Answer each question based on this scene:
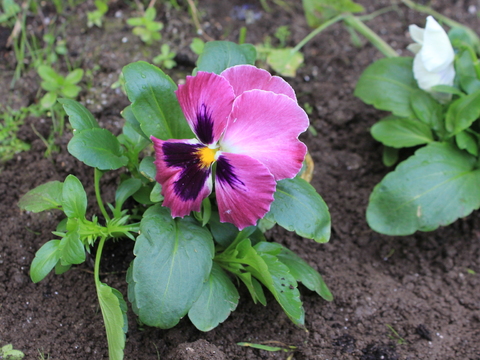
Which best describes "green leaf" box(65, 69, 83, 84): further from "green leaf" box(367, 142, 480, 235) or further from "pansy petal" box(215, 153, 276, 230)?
"green leaf" box(367, 142, 480, 235)

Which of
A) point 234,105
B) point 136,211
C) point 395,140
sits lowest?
point 395,140

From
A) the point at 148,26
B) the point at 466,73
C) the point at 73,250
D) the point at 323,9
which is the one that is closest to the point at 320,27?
the point at 323,9

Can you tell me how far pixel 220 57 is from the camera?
182 cm

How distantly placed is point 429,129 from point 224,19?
1.44 m

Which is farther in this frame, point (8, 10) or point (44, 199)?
point (8, 10)

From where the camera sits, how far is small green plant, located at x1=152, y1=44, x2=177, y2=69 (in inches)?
104

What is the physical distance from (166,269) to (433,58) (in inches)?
60.9

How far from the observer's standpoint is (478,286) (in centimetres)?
217

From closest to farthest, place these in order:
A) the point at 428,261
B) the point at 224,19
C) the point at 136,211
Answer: the point at 136,211 → the point at 428,261 → the point at 224,19

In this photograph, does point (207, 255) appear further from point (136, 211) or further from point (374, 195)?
point (374, 195)

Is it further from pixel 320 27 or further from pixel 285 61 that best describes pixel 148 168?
pixel 320 27

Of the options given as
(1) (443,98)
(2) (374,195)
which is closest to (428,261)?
(2) (374,195)

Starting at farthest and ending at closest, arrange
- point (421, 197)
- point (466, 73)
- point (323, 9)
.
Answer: point (323, 9)
point (466, 73)
point (421, 197)

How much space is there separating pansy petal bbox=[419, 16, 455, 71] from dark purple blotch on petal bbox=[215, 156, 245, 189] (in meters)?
1.24
